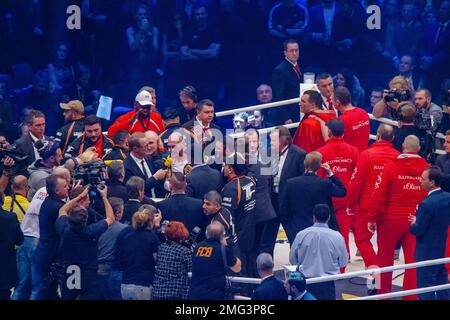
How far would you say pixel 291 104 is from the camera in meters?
17.3

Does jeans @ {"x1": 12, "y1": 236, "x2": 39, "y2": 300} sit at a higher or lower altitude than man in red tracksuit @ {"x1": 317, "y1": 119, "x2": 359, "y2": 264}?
lower

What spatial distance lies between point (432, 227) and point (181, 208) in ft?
7.78

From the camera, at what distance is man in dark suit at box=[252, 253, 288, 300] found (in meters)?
11.6

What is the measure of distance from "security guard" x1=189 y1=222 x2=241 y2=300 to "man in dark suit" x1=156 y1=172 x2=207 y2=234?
766 millimetres

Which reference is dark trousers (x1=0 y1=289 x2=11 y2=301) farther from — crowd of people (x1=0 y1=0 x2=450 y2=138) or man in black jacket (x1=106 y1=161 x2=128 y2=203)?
crowd of people (x1=0 y1=0 x2=450 y2=138)

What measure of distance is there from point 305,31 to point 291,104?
1.59m

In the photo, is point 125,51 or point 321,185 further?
point 125,51

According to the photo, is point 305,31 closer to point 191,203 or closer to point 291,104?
point 291,104

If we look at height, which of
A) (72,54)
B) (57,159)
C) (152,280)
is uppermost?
(72,54)

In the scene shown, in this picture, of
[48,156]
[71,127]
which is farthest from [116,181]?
[71,127]

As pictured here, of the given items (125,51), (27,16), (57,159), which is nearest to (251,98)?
(125,51)

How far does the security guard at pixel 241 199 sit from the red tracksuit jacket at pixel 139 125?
2.02 meters

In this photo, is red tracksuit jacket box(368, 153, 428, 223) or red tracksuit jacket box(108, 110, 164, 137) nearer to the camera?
red tracksuit jacket box(368, 153, 428, 223)

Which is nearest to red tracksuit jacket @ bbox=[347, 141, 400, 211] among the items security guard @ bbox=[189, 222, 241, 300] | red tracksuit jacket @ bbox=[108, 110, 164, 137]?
security guard @ bbox=[189, 222, 241, 300]
